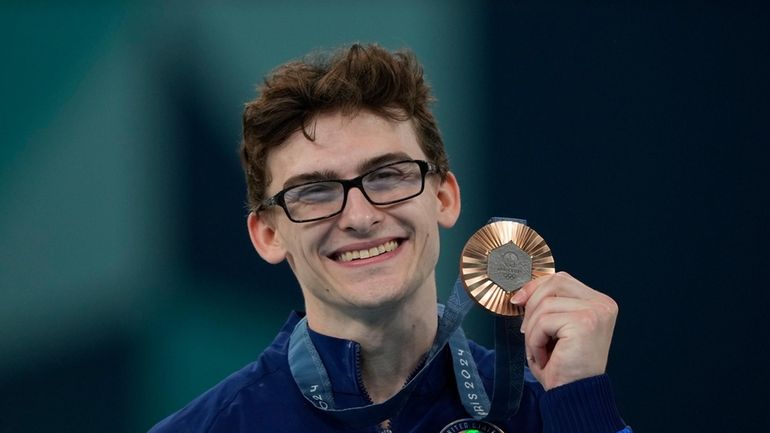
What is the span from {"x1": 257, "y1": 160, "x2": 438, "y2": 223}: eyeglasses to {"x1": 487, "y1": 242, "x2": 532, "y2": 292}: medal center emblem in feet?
0.87

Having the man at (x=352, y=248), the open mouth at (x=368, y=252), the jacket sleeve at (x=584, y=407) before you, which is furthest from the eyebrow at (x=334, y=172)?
the jacket sleeve at (x=584, y=407)

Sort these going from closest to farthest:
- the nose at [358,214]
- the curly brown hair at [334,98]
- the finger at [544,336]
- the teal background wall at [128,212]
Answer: the finger at [544,336]
the nose at [358,214]
the curly brown hair at [334,98]
the teal background wall at [128,212]

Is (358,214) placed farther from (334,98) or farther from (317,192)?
(334,98)

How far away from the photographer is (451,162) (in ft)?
10.9

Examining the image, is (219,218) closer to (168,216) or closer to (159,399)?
(168,216)

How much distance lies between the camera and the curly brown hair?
217cm

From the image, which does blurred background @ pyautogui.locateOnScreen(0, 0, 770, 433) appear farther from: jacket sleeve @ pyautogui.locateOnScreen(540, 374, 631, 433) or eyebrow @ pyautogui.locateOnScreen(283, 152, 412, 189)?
jacket sleeve @ pyautogui.locateOnScreen(540, 374, 631, 433)

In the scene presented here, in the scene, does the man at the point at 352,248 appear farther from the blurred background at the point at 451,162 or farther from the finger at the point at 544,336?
the blurred background at the point at 451,162

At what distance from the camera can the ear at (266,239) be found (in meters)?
2.32

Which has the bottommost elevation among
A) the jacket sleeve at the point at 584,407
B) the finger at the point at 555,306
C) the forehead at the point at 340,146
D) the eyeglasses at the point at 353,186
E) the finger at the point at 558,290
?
the jacket sleeve at the point at 584,407

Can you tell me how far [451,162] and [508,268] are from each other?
142 cm

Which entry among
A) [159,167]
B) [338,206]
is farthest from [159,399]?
[338,206]

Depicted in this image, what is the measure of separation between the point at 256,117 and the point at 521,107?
1407 mm

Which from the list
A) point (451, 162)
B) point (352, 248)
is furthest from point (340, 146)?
point (451, 162)
